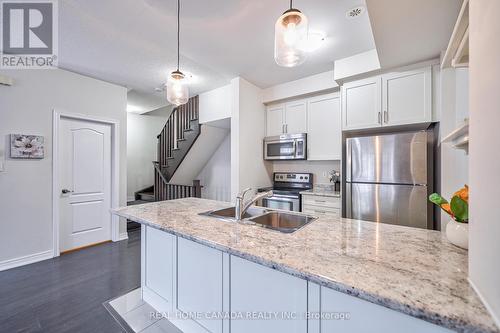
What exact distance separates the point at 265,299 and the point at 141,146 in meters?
5.86

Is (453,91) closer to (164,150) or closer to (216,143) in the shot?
(216,143)

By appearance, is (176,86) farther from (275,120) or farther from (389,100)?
(389,100)

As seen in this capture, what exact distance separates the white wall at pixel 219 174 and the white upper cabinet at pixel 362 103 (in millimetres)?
2713

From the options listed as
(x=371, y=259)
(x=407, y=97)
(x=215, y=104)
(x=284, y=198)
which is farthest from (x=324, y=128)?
(x=371, y=259)

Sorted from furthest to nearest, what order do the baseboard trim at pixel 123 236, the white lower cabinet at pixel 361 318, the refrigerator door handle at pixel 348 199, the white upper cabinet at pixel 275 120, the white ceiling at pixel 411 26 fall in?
the white upper cabinet at pixel 275 120 → the baseboard trim at pixel 123 236 → the refrigerator door handle at pixel 348 199 → the white ceiling at pixel 411 26 → the white lower cabinet at pixel 361 318

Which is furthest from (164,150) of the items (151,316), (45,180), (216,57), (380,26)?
(380,26)

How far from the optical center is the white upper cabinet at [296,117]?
3.51m

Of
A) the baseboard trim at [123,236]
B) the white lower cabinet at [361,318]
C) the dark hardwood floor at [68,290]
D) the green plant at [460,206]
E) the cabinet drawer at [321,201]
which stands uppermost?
the green plant at [460,206]

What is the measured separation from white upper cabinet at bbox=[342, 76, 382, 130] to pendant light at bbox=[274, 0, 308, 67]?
170 cm

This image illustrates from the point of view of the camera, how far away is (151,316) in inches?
71.7

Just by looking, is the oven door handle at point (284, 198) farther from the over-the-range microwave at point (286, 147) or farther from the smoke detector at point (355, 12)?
the smoke detector at point (355, 12)

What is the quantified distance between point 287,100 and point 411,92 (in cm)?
174

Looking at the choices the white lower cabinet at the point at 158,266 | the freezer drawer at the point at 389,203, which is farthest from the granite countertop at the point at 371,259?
the freezer drawer at the point at 389,203

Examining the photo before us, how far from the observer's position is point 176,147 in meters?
4.50
